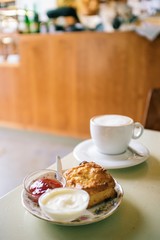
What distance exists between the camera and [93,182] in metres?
0.69

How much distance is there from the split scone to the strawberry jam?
0.11 ft

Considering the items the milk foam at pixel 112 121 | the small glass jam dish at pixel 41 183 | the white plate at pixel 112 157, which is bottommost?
the white plate at pixel 112 157

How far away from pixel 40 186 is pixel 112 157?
1.05 ft

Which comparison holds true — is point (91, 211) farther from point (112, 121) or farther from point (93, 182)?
point (112, 121)

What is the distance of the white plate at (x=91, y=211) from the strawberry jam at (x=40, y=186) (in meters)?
0.01

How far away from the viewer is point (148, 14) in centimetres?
285

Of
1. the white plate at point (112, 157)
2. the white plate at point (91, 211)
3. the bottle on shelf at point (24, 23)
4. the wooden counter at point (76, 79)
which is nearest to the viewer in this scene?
the white plate at point (91, 211)

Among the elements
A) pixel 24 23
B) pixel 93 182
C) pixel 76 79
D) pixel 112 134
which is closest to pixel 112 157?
pixel 112 134

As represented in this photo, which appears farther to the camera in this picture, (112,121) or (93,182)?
(112,121)

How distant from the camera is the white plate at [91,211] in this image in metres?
0.62

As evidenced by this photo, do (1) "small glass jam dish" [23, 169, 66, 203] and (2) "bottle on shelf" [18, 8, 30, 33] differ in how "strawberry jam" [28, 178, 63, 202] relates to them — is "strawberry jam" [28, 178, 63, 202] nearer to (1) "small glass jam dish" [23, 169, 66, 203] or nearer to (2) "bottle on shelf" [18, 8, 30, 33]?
(1) "small glass jam dish" [23, 169, 66, 203]

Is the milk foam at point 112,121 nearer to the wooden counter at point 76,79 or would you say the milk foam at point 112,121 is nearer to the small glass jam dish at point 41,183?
the small glass jam dish at point 41,183

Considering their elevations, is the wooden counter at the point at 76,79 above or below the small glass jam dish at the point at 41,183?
below

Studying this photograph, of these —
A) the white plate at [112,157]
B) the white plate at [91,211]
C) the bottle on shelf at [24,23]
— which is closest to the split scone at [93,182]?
the white plate at [91,211]
